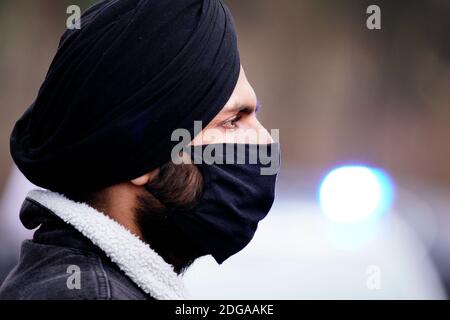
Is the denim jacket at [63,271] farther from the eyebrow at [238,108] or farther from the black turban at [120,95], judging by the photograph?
the eyebrow at [238,108]

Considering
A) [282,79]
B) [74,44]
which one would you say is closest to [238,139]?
[74,44]

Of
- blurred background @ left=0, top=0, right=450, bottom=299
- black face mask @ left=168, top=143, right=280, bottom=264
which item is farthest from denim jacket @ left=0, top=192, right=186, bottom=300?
blurred background @ left=0, top=0, right=450, bottom=299

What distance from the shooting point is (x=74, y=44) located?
243 centimetres

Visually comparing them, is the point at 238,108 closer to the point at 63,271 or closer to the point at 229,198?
the point at 229,198

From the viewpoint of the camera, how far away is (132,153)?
240cm

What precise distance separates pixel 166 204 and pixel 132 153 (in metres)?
0.22

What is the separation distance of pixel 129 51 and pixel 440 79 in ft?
31.4

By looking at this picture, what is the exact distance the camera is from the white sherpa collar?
2.30 meters

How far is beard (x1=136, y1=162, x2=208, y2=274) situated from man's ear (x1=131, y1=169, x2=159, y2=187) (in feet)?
0.04

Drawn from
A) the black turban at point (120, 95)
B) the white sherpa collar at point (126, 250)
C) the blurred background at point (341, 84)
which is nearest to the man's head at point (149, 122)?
the black turban at point (120, 95)

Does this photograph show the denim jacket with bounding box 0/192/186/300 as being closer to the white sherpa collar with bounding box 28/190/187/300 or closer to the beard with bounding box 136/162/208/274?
the white sherpa collar with bounding box 28/190/187/300

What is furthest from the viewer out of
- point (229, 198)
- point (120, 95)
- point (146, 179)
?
point (229, 198)

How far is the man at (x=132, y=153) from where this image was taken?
7.60ft

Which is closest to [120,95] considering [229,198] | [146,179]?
[146,179]
